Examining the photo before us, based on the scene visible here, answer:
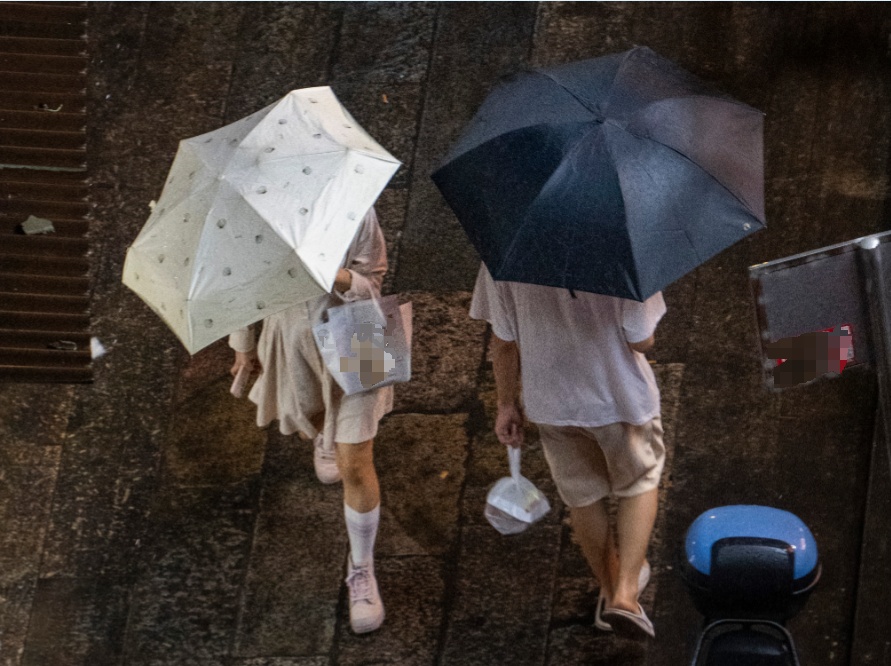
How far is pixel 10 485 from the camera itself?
18.8 feet

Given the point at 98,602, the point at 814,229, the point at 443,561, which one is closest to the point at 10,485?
the point at 98,602

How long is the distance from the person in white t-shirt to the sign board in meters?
0.63

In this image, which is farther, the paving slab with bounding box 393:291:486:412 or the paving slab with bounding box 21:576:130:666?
the paving slab with bounding box 393:291:486:412

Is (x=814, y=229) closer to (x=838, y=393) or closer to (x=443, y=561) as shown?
(x=838, y=393)

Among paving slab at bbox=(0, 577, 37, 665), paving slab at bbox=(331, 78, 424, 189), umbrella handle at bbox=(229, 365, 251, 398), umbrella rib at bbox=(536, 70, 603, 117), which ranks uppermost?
umbrella rib at bbox=(536, 70, 603, 117)

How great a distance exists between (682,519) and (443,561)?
1035mm

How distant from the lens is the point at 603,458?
15.0 feet

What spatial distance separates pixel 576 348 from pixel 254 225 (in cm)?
111

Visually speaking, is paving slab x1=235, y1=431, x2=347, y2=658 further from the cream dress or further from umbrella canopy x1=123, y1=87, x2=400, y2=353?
umbrella canopy x1=123, y1=87, x2=400, y2=353

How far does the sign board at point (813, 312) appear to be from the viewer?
11.1 feet

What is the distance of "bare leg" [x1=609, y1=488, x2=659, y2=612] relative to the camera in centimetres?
455

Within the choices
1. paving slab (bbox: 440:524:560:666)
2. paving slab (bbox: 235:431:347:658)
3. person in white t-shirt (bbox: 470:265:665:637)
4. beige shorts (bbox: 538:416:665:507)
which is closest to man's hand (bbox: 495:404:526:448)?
person in white t-shirt (bbox: 470:265:665:637)

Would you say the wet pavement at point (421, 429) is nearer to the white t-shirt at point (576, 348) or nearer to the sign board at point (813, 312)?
the white t-shirt at point (576, 348)

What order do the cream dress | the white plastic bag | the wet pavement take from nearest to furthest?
the cream dress → the white plastic bag → the wet pavement
